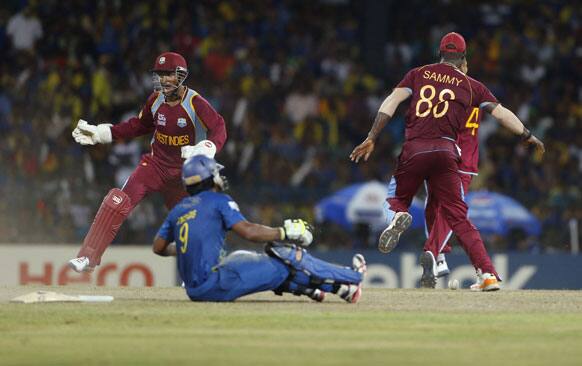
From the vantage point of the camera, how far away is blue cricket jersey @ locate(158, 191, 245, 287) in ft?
38.4

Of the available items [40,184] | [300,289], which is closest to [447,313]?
[300,289]

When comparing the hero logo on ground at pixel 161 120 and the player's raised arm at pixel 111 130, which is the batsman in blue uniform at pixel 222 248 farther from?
the player's raised arm at pixel 111 130

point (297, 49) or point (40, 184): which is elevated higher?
point (297, 49)

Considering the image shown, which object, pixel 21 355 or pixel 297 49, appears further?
pixel 297 49

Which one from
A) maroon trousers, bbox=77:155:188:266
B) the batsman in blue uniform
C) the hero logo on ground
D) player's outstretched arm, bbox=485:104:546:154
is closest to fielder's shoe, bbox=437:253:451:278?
player's outstretched arm, bbox=485:104:546:154

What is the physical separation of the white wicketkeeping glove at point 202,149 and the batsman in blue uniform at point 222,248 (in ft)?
3.43

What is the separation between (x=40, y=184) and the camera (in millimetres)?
21250

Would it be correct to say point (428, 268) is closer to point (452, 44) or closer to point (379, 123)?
point (379, 123)

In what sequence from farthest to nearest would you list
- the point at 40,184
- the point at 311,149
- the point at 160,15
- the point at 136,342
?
1. the point at 160,15
2. the point at 311,149
3. the point at 40,184
4. the point at 136,342

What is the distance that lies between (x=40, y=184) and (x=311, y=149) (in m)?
4.30

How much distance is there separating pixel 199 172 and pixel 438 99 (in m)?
2.66

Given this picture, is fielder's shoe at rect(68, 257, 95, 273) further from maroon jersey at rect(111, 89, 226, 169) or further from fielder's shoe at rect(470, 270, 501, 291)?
fielder's shoe at rect(470, 270, 501, 291)

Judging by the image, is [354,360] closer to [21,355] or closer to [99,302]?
[21,355]

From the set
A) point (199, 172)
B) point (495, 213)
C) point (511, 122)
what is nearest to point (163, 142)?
point (199, 172)
